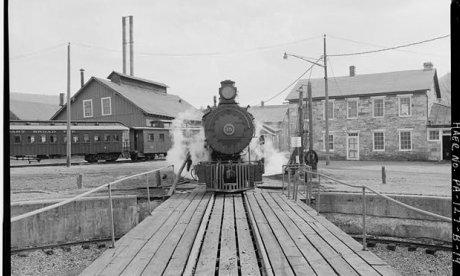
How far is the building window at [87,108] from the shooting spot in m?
32.9

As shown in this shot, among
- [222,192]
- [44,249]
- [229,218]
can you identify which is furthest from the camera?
[222,192]

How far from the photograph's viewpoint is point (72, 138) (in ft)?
86.8

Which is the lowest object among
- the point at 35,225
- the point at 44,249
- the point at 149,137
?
the point at 44,249

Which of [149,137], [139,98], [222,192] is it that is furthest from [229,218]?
[139,98]

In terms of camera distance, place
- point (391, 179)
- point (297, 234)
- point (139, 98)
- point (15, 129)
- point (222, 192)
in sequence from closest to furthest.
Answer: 1. point (297, 234)
2. point (222, 192)
3. point (391, 179)
4. point (15, 129)
5. point (139, 98)

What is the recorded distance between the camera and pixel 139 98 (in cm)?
3344

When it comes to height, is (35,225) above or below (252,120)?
below

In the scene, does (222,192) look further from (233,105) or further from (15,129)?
(15,129)

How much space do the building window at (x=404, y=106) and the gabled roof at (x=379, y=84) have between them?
62cm

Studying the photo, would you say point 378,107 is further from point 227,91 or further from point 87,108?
point 87,108

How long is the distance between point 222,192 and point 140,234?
4532 mm

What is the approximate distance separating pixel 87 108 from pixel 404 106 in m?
A: 26.9

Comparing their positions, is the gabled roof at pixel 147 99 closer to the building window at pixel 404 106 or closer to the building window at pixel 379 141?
the building window at pixel 379 141

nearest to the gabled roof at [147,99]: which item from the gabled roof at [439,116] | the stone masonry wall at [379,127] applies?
the stone masonry wall at [379,127]
